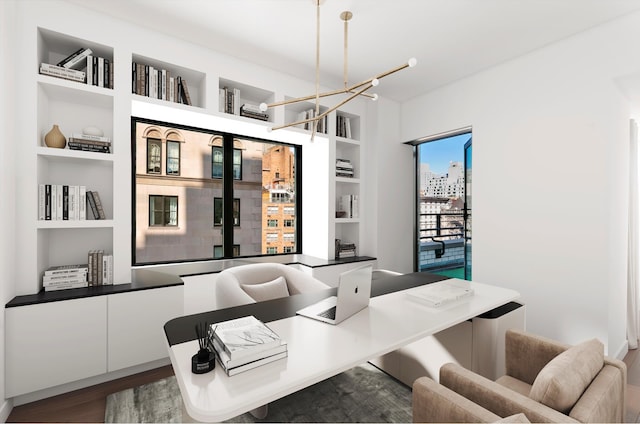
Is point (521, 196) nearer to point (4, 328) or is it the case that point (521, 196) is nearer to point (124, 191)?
point (124, 191)

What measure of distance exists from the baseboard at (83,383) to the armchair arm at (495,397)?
7.33 feet

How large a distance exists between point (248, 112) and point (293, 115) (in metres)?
0.77

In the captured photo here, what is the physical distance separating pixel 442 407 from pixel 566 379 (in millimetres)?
456

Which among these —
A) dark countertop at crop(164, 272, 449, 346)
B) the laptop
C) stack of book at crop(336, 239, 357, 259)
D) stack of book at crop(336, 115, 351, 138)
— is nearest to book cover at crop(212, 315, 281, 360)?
dark countertop at crop(164, 272, 449, 346)

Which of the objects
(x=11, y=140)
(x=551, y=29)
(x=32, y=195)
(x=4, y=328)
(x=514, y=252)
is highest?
(x=551, y=29)

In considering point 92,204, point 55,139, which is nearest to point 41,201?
point 92,204

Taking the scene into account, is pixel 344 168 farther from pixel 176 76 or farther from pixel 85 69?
pixel 85 69

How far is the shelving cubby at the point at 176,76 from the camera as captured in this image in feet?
8.32

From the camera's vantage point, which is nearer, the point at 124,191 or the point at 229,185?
the point at 124,191

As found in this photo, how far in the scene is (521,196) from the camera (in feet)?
9.64

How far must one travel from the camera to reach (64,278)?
2234mm

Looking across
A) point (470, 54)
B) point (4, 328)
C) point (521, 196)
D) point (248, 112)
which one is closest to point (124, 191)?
point (4, 328)

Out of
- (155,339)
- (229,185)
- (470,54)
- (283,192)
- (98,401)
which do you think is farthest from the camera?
(283,192)

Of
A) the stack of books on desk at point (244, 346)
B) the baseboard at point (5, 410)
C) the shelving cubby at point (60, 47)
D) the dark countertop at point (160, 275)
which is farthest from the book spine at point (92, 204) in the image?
the stack of books on desk at point (244, 346)
